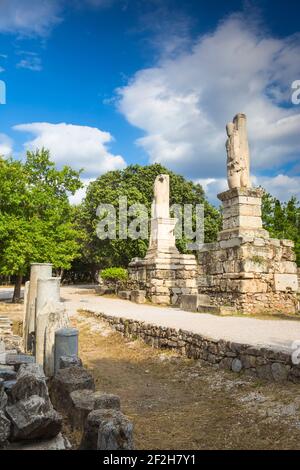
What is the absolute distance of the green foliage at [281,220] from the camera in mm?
29875

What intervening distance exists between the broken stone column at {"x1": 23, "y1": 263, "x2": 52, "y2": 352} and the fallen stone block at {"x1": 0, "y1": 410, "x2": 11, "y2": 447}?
584cm

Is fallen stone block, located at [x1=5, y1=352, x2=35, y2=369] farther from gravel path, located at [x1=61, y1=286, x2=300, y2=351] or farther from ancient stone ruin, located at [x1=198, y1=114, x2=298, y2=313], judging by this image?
ancient stone ruin, located at [x1=198, y1=114, x2=298, y2=313]

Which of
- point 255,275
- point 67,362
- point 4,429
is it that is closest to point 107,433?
point 4,429

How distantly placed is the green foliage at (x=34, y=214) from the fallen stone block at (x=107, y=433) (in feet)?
48.0

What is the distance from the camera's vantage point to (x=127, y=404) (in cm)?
640

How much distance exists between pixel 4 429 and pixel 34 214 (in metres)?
17.2

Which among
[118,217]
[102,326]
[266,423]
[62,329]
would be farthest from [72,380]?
[118,217]

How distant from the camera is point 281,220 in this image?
3088cm

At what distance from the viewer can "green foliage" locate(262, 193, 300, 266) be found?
29875 millimetres

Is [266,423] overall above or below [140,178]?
below

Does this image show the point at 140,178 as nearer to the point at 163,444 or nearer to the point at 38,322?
the point at 38,322

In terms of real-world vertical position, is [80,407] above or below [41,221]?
below

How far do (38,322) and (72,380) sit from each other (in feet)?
9.69

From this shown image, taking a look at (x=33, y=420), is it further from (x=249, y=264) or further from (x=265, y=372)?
(x=249, y=264)
